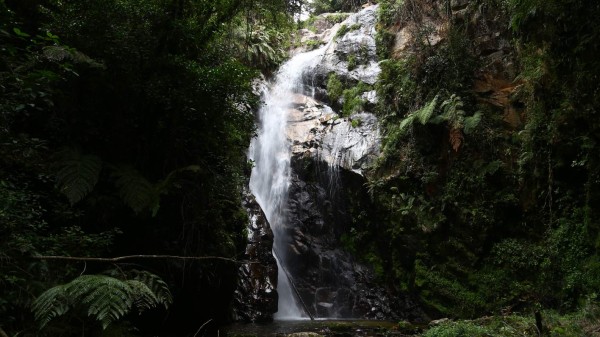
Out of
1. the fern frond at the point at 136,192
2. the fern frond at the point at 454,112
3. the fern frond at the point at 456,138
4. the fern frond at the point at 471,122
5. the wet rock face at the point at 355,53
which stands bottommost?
the fern frond at the point at 136,192

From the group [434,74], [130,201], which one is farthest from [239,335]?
[434,74]

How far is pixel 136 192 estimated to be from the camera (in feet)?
16.7

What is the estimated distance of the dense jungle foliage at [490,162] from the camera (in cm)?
703

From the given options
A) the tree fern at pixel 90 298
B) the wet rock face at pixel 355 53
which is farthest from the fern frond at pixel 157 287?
the wet rock face at pixel 355 53

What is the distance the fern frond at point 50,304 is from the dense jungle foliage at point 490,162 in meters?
6.86

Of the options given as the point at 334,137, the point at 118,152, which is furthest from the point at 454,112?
the point at 118,152

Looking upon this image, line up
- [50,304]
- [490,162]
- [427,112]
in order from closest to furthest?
[50,304], [490,162], [427,112]

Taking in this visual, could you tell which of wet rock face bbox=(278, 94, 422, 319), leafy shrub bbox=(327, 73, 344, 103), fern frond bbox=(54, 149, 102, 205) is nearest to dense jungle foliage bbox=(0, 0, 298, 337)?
fern frond bbox=(54, 149, 102, 205)

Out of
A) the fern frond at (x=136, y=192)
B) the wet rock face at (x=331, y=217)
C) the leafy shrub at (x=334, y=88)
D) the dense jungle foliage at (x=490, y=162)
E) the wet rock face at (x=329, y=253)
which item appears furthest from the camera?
the leafy shrub at (x=334, y=88)

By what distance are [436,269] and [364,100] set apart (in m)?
6.64

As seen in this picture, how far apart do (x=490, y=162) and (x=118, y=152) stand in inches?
322

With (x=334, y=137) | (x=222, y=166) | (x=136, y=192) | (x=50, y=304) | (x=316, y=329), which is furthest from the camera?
(x=334, y=137)

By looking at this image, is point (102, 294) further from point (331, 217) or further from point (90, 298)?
point (331, 217)

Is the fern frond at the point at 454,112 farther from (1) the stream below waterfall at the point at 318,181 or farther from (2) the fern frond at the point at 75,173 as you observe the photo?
(2) the fern frond at the point at 75,173
